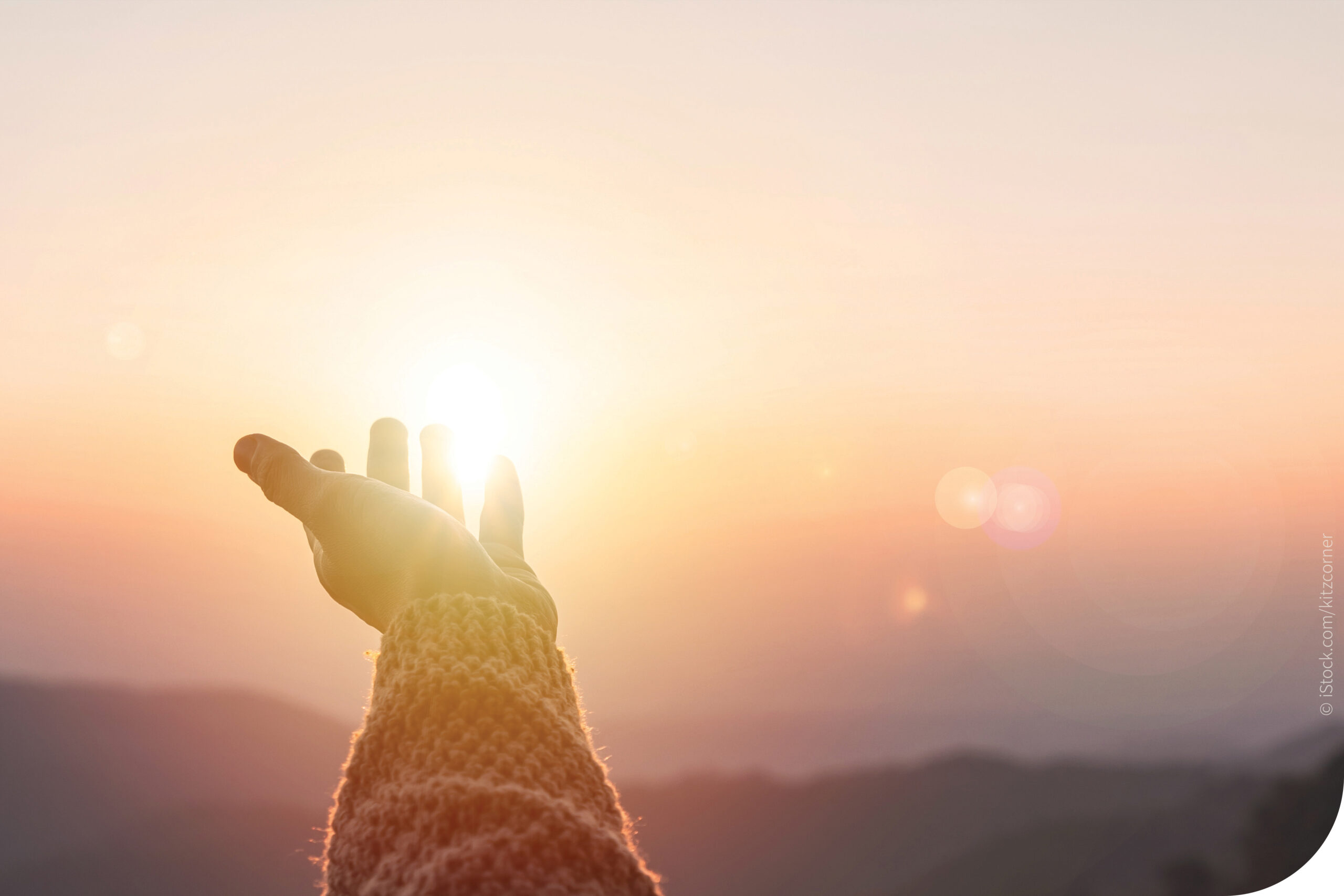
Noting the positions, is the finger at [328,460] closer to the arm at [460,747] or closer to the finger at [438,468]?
the finger at [438,468]

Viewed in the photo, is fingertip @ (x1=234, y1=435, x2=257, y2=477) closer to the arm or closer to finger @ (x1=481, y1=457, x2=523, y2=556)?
the arm

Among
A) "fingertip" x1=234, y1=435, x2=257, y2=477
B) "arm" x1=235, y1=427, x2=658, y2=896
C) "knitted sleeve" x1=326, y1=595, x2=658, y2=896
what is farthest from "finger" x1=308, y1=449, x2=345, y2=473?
"knitted sleeve" x1=326, y1=595, x2=658, y2=896

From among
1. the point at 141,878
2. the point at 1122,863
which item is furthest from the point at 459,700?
the point at 141,878

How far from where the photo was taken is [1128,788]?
420 cm

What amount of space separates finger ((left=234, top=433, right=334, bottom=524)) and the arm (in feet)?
0.33

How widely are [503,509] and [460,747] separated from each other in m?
0.77

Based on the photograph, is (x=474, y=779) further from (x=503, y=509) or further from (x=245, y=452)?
(x=245, y=452)

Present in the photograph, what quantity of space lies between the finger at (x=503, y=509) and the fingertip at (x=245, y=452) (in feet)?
1.47

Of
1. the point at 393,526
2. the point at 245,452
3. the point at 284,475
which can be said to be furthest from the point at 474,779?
the point at 245,452

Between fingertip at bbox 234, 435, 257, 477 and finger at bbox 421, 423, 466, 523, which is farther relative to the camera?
finger at bbox 421, 423, 466, 523

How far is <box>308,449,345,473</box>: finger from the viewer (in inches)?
53.6

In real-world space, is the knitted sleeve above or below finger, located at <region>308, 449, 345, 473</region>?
below

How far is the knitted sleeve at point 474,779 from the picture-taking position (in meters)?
0.55

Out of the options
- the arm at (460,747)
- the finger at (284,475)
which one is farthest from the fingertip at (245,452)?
the arm at (460,747)
